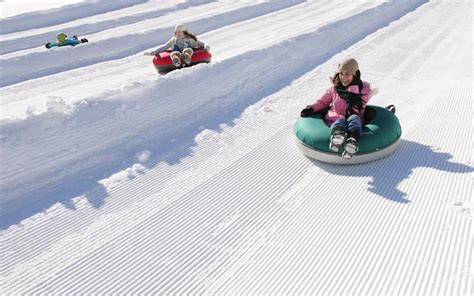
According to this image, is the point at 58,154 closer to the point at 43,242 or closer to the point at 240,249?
the point at 43,242

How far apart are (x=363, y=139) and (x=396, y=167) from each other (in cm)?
39

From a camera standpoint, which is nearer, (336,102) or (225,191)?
(225,191)

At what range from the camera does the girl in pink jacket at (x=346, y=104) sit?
4.07 meters

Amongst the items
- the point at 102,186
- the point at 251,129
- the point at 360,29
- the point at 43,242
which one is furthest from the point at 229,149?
the point at 360,29

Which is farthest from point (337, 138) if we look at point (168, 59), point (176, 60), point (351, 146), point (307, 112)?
point (168, 59)

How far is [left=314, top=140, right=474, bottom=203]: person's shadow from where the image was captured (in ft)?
12.7

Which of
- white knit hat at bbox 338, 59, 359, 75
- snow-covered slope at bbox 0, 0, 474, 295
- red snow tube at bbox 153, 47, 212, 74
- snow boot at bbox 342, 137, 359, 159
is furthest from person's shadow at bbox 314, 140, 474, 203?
red snow tube at bbox 153, 47, 212, 74

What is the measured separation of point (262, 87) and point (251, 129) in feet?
5.41

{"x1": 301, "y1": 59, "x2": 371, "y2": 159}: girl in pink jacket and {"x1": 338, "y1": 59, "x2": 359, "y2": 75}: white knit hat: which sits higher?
{"x1": 338, "y1": 59, "x2": 359, "y2": 75}: white knit hat

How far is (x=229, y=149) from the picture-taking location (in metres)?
4.69

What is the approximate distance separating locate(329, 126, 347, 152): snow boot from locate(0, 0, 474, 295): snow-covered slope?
0.82 ft

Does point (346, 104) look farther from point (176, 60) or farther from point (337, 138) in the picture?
point (176, 60)

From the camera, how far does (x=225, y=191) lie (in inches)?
153

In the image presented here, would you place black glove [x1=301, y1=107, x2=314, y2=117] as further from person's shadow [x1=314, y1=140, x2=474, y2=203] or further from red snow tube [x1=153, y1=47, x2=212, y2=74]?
red snow tube [x1=153, y1=47, x2=212, y2=74]
